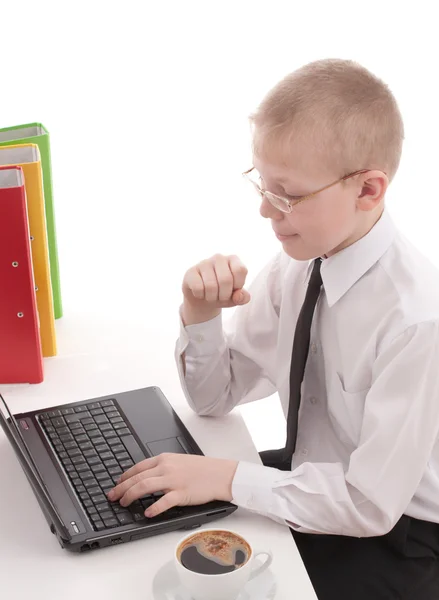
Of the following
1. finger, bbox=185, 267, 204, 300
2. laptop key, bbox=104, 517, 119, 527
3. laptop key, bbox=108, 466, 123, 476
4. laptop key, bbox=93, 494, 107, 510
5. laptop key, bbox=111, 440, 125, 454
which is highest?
finger, bbox=185, 267, 204, 300

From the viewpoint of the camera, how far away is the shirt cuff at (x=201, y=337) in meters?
1.43

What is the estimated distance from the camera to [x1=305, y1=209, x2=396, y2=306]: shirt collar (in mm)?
1274

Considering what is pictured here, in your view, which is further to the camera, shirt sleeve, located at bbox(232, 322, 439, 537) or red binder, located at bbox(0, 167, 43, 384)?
red binder, located at bbox(0, 167, 43, 384)

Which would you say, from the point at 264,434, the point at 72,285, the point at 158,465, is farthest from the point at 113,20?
the point at 158,465

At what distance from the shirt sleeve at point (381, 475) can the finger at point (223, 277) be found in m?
0.30

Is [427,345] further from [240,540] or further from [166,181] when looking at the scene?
[166,181]

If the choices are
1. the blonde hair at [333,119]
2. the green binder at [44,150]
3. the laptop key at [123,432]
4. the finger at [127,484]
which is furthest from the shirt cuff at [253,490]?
the green binder at [44,150]

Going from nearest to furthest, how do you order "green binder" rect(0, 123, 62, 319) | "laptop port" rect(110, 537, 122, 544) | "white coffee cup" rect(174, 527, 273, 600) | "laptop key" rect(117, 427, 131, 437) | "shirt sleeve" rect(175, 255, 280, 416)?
"white coffee cup" rect(174, 527, 273, 600) < "laptop port" rect(110, 537, 122, 544) < "laptop key" rect(117, 427, 131, 437) < "shirt sleeve" rect(175, 255, 280, 416) < "green binder" rect(0, 123, 62, 319)

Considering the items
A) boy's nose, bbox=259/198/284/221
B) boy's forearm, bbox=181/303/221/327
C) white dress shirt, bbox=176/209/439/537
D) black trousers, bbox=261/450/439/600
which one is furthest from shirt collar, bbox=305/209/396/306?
black trousers, bbox=261/450/439/600

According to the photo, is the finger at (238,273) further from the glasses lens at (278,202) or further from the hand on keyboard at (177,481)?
the hand on keyboard at (177,481)

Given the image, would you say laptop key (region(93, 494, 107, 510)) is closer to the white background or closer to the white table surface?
the white table surface

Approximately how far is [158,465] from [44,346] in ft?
1.54

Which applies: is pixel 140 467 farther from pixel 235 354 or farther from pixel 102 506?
pixel 235 354

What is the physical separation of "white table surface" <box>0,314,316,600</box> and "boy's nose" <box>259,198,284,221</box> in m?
0.33
